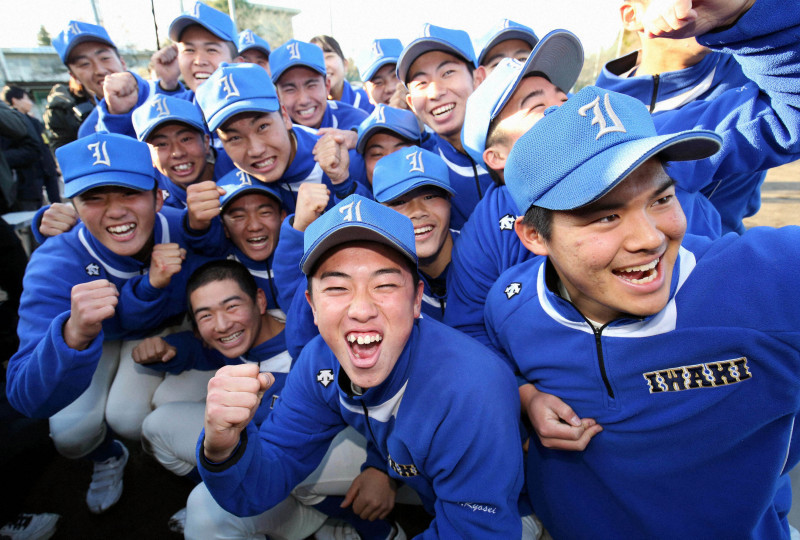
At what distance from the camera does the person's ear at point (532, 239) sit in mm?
1475

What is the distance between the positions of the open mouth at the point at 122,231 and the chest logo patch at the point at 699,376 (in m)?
2.78

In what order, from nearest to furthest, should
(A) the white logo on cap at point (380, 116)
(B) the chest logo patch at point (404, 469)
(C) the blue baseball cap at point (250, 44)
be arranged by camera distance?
(B) the chest logo patch at point (404, 469) < (A) the white logo on cap at point (380, 116) < (C) the blue baseball cap at point (250, 44)

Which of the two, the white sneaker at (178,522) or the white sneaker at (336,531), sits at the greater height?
the white sneaker at (336,531)

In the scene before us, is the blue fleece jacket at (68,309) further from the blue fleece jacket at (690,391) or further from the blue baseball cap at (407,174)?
the blue fleece jacket at (690,391)

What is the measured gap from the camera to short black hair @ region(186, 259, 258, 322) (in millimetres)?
2676

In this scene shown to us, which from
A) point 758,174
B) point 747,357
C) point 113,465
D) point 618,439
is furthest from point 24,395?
point 758,174

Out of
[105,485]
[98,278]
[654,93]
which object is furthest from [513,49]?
[105,485]

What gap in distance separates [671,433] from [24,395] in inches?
114

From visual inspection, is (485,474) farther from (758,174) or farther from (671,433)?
(758,174)

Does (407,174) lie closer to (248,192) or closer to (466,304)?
(466,304)

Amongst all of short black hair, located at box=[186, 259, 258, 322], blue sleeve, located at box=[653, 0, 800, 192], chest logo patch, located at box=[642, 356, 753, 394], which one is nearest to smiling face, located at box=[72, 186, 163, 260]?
short black hair, located at box=[186, 259, 258, 322]

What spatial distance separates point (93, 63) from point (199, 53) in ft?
3.79

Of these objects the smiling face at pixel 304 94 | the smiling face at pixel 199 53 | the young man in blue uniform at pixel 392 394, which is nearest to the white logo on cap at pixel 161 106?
the smiling face at pixel 199 53

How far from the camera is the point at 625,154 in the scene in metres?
1.16
